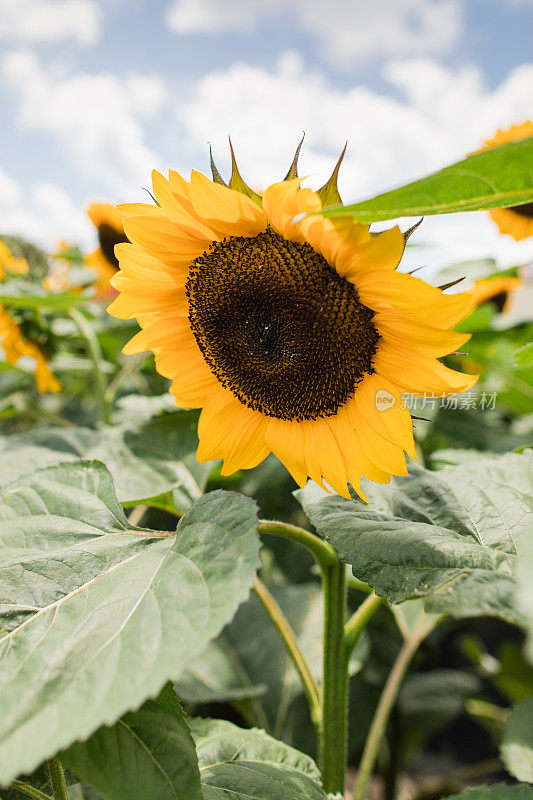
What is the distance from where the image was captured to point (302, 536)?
846 mm

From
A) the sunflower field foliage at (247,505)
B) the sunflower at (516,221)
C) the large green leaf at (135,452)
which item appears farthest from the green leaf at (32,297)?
the sunflower at (516,221)

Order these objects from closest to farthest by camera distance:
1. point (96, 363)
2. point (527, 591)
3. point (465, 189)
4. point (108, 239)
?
point (527, 591), point (465, 189), point (96, 363), point (108, 239)

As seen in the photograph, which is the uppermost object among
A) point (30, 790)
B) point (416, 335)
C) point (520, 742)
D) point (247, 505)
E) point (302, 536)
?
point (416, 335)

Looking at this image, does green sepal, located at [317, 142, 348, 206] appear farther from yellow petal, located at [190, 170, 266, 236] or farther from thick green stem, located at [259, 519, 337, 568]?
thick green stem, located at [259, 519, 337, 568]

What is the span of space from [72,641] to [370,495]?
47 centimetres

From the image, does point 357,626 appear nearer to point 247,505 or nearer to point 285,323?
point 247,505

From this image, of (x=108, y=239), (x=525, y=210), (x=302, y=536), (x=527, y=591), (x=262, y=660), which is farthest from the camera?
(x=108, y=239)

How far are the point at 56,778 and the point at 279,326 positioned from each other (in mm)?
664

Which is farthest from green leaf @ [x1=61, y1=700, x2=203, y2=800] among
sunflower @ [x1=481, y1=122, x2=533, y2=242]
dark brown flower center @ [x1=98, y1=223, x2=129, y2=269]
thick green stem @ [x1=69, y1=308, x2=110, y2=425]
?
dark brown flower center @ [x1=98, y1=223, x2=129, y2=269]

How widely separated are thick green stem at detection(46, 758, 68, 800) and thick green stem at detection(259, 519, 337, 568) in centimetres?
36

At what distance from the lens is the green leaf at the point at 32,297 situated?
171 cm

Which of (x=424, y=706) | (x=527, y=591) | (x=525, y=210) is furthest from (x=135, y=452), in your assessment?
(x=525, y=210)

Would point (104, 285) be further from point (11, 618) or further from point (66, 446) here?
point (11, 618)

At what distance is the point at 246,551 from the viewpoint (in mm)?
618
